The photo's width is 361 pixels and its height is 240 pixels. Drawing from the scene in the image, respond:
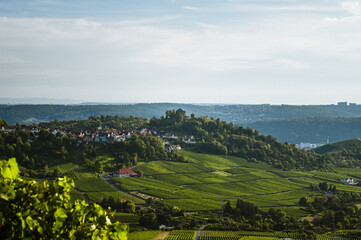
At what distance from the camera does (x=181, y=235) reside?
5225cm

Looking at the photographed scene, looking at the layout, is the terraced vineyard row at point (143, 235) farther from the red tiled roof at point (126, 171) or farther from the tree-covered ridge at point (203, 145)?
the tree-covered ridge at point (203, 145)

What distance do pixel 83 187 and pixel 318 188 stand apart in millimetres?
49663

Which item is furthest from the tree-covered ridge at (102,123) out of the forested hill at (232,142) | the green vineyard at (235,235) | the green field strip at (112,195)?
the green vineyard at (235,235)

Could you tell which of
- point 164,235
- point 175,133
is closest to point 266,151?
point 175,133

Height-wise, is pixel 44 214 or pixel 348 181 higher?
pixel 44 214

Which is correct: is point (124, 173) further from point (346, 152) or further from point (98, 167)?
point (346, 152)

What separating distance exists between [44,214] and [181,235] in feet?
149

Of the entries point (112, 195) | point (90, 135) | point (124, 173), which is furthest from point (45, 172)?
point (90, 135)

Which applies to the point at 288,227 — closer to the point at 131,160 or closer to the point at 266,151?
the point at 131,160

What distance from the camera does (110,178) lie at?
83.6 metres

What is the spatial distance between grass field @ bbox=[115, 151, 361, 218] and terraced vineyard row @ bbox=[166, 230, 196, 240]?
11392 millimetres

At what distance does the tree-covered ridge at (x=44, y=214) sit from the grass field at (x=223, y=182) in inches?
2266

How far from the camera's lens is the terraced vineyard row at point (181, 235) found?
50463mm

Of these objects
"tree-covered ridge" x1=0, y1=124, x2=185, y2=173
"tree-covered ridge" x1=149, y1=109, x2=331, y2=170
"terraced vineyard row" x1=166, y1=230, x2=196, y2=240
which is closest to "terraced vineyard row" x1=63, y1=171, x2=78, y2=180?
"tree-covered ridge" x1=0, y1=124, x2=185, y2=173
